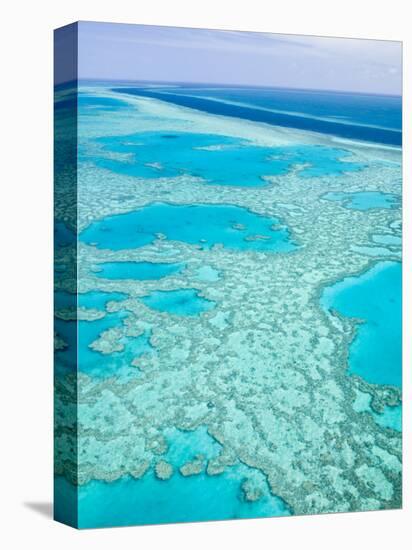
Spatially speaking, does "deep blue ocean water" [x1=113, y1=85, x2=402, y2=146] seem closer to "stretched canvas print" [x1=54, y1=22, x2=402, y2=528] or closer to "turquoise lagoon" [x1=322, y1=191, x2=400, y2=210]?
"stretched canvas print" [x1=54, y1=22, x2=402, y2=528]

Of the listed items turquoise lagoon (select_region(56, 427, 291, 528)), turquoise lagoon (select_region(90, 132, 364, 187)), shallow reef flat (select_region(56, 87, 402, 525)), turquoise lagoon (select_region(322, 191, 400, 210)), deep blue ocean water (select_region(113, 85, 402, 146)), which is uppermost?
deep blue ocean water (select_region(113, 85, 402, 146))

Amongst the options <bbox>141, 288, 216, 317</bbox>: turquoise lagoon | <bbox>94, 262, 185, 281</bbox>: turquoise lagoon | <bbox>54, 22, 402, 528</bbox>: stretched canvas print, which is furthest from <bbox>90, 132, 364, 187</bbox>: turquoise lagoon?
<bbox>141, 288, 216, 317</bbox>: turquoise lagoon

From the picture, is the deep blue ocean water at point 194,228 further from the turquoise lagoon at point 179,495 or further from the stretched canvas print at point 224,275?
the turquoise lagoon at point 179,495

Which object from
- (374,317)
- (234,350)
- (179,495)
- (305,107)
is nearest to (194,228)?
(234,350)

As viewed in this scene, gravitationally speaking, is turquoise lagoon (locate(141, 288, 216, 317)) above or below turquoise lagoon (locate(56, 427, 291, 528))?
above

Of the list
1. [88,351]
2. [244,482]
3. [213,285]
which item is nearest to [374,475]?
[244,482]

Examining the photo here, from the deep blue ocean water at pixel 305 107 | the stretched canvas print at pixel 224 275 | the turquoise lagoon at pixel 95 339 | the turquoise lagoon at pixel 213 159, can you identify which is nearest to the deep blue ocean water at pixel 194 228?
the stretched canvas print at pixel 224 275

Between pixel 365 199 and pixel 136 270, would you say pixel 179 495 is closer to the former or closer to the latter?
pixel 136 270

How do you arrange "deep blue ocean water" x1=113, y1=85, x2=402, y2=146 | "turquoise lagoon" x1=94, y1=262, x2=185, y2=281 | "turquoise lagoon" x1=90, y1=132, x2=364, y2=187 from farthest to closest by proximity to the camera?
1. "deep blue ocean water" x1=113, y1=85, x2=402, y2=146
2. "turquoise lagoon" x1=90, y1=132, x2=364, y2=187
3. "turquoise lagoon" x1=94, y1=262, x2=185, y2=281
